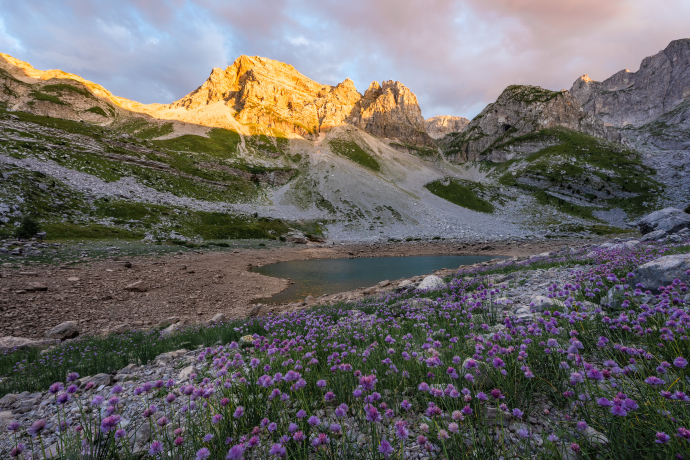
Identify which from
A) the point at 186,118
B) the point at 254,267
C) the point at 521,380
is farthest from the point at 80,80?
the point at 521,380

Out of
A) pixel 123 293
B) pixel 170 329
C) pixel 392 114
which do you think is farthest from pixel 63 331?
pixel 392 114

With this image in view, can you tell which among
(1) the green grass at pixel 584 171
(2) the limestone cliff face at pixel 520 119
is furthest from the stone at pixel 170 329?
(2) the limestone cliff face at pixel 520 119

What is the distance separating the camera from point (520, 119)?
164 m

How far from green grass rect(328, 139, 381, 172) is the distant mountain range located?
1.12 meters

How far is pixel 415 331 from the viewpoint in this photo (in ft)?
19.8

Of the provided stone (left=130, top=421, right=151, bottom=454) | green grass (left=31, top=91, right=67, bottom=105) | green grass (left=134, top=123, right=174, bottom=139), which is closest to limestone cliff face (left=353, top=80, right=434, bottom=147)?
green grass (left=134, top=123, right=174, bottom=139)

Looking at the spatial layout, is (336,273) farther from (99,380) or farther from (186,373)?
(99,380)

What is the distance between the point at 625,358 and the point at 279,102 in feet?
624

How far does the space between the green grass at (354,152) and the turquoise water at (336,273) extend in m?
98.2

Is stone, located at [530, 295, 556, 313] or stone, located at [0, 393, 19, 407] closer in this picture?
stone, located at [0, 393, 19, 407]

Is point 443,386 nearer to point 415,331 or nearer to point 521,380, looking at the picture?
point 521,380

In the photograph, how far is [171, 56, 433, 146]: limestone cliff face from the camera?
156 m

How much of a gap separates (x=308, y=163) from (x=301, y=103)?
72.7 meters

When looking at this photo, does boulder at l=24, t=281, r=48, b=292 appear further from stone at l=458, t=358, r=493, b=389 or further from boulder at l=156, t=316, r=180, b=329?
stone at l=458, t=358, r=493, b=389
